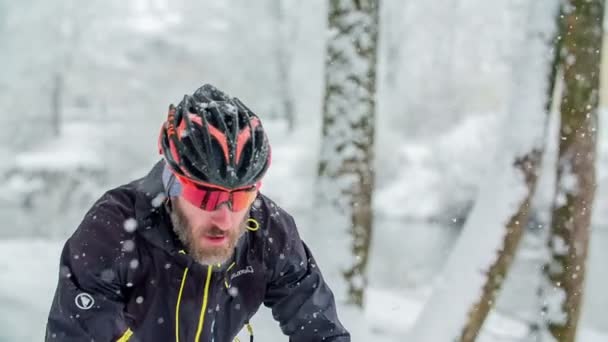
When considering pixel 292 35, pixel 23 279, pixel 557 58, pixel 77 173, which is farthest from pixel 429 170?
pixel 557 58

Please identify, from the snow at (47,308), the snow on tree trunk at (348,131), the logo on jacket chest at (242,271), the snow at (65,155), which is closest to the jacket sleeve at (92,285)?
the logo on jacket chest at (242,271)

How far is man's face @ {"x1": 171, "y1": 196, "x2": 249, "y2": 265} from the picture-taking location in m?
2.14

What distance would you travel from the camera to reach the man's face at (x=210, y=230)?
2143mm

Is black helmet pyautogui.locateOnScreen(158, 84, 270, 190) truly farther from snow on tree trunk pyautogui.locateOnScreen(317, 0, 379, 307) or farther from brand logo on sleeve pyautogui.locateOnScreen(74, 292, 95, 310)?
snow on tree trunk pyautogui.locateOnScreen(317, 0, 379, 307)

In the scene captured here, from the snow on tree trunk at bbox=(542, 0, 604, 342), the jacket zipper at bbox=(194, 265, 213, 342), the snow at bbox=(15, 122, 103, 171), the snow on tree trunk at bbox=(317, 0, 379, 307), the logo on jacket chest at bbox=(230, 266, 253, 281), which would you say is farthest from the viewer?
the snow at bbox=(15, 122, 103, 171)

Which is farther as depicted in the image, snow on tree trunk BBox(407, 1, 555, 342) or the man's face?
snow on tree trunk BBox(407, 1, 555, 342)

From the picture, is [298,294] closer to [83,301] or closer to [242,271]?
[242,271]

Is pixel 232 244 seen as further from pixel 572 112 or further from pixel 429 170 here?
pixel 429 170

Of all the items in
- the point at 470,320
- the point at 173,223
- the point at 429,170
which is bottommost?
the point at 429,170

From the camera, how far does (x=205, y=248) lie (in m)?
2.18

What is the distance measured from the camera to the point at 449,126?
2864 centimetres

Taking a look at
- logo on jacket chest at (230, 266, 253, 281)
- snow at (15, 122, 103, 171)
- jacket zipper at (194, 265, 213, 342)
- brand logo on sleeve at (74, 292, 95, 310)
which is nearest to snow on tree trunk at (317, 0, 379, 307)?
logo on jacket chest at (230, 266, 253, 281)

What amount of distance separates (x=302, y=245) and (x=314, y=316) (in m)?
0.27

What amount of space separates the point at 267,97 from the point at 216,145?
28055mm
